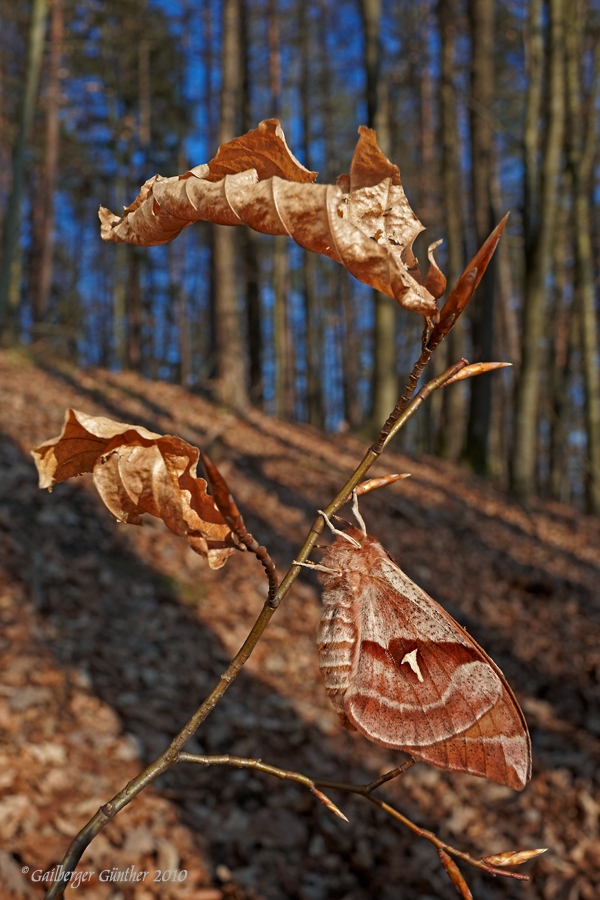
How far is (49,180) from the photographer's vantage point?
13984 millimetres

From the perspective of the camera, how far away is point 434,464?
11078 millimetres

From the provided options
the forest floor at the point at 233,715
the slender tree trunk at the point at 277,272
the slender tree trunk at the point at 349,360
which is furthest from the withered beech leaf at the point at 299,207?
the slender tree trunk at the point at 349,360

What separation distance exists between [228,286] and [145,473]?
9.85 meters

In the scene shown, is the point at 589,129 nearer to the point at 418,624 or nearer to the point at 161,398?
the point at 161,398

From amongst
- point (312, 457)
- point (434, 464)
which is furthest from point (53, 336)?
point (434, 464)

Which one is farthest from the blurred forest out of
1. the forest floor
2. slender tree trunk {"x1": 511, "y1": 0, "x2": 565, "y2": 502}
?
the forest floor

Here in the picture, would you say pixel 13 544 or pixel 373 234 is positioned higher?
pixel 373 234

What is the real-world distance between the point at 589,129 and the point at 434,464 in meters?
7.91

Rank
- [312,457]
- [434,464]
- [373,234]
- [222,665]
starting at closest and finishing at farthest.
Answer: [373,234] → [222,665] → [312,457] → [434,464]

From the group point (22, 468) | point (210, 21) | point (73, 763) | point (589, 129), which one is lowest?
point (73, 763)

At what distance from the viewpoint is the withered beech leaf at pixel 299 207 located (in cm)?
61

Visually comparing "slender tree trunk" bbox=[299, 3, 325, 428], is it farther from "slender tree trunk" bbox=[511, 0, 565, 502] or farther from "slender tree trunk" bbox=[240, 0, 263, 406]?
"slender tree trunk" bbox=[511, 0, 565, 502]

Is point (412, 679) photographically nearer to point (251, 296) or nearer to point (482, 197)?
point (482, 197)

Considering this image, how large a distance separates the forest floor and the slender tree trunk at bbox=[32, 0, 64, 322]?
7754 millimetres
